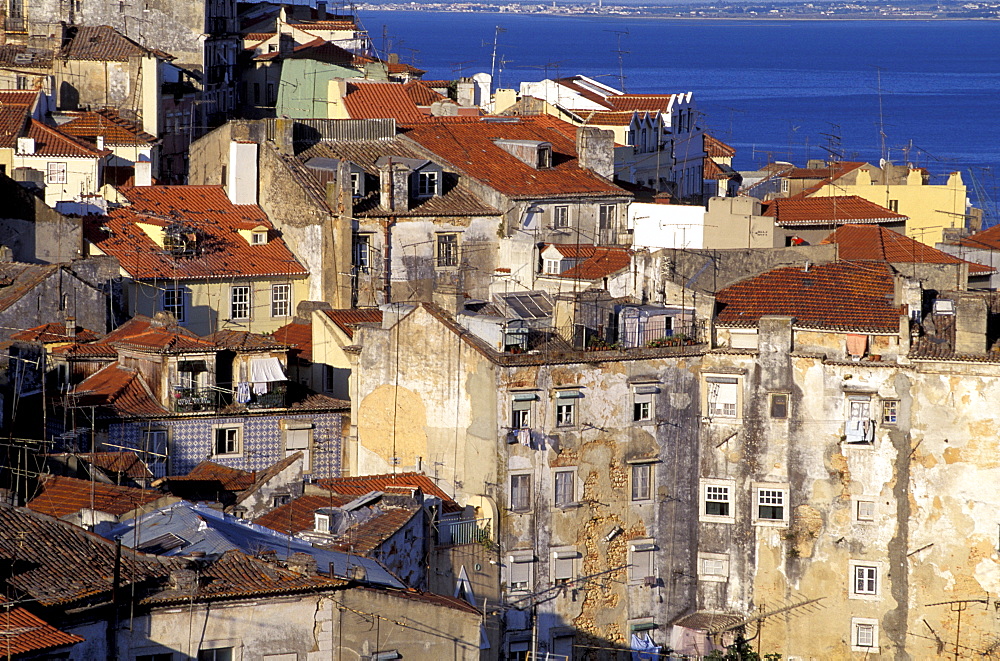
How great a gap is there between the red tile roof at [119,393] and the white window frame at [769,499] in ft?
44.2

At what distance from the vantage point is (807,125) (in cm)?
15462

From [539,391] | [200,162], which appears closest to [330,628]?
[539,391]

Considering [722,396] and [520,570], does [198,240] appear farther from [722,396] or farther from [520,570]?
[722,396]

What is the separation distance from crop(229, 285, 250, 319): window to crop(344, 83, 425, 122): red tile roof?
13317mm

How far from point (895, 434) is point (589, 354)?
6.89 meters

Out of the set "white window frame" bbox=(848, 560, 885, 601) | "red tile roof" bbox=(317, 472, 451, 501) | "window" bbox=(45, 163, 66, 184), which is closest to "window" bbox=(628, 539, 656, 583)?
"white window frame" bbox=(848, 560, 885, 601)

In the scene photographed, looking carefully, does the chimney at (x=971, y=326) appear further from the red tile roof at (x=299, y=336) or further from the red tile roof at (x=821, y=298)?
the red tile roof at (x=299, y=336)

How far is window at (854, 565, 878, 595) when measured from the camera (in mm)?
45031

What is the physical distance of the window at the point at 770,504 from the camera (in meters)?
45.6

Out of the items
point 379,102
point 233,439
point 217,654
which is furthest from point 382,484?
point 379,102

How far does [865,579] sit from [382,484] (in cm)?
1123

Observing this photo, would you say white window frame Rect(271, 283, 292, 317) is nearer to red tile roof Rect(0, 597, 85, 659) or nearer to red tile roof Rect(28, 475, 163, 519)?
red tile roof Rect(28, 475, 163, 519)

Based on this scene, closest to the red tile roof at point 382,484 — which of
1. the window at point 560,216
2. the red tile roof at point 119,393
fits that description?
the red tile roof at point 119,393

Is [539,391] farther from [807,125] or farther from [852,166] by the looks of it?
[807,125]
